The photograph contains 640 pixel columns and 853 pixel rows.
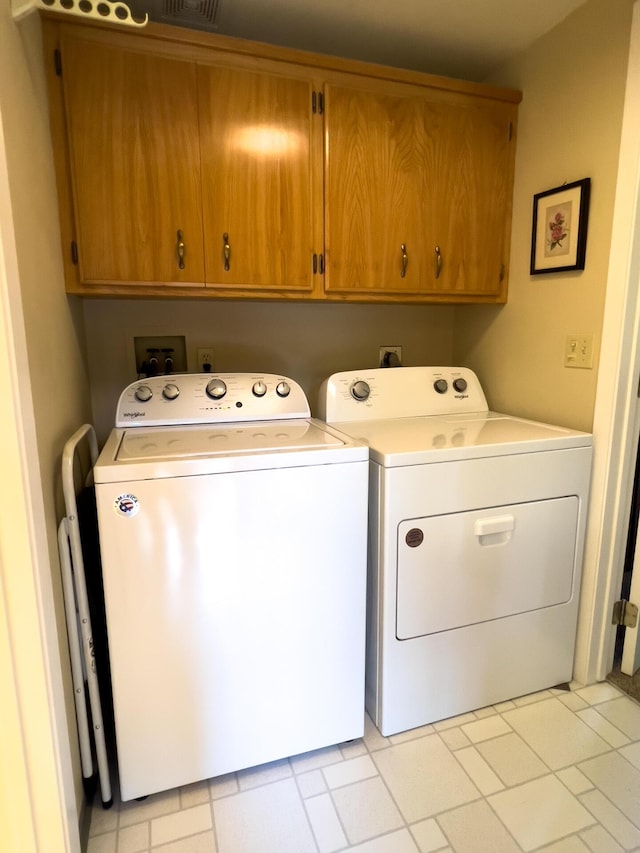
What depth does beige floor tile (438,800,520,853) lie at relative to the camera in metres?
1.20

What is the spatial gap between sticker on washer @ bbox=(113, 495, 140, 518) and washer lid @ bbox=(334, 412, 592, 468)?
2.16 ft

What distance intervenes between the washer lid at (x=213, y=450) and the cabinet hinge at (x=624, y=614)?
3.89 ft

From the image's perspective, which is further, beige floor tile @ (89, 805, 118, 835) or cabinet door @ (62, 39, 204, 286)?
cabinet door @ (62, 39, 204, 286)

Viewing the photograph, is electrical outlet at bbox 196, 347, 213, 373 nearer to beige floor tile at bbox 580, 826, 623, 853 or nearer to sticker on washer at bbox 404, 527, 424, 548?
sticker on washer at bbox 404, 527, 424, 548

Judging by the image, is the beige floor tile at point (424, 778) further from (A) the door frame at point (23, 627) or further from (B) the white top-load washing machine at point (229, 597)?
(A) the door frame at point (23, 627)

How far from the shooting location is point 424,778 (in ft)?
4.55

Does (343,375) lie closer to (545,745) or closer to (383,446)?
(383,446)

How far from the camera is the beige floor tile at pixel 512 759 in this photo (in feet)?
4.57

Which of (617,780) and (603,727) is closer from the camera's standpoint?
(617,780)

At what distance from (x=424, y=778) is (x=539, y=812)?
302 millimetres

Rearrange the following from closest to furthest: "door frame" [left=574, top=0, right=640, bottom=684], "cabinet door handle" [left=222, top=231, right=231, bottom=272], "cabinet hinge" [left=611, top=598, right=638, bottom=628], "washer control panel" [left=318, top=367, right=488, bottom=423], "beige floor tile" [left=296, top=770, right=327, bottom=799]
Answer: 1. "beige floor tile" [left=296, top=770, right=327, bottom=799]
2. "door frame" [left=574, top=0, right=640, bottom=684]
3. "cabinet door handle" [left=222, top=231, right=231, bottom=272]
4. "cabinet hinge" [left=611, top=598, right=638, bottom=628]
5. "washer control panel" [left=318, top=367, right=488, bottom=423]

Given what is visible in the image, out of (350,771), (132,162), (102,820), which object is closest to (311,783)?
(350,771)

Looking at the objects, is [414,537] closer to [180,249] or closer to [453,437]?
[453,437]

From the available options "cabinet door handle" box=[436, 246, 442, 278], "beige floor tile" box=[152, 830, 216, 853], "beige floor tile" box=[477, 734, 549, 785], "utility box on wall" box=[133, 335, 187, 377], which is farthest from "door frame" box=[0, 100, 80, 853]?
"cabinet door handle" box=[436, 246, 442, 278]
